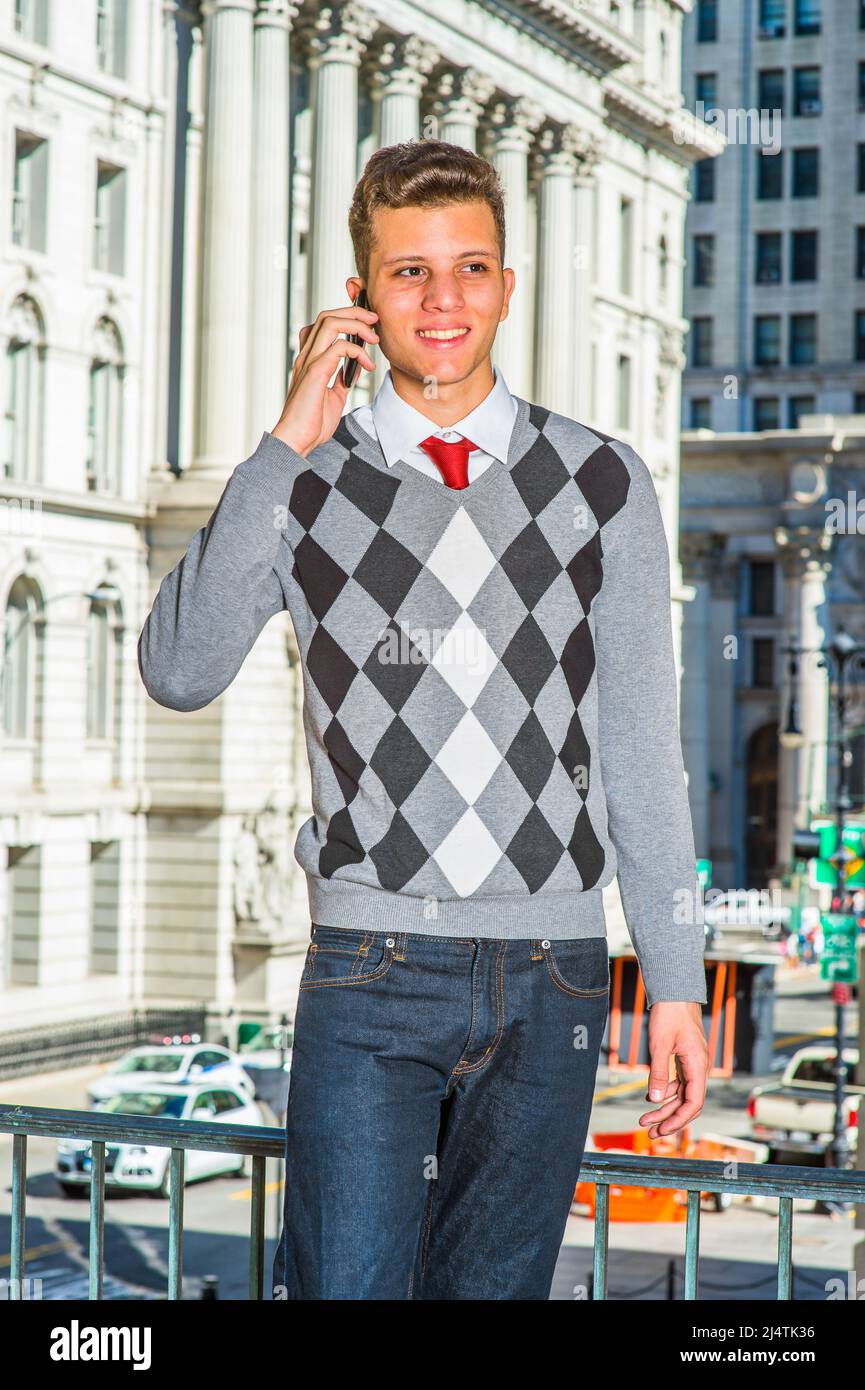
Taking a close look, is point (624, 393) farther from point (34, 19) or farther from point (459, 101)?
point (34, 19)

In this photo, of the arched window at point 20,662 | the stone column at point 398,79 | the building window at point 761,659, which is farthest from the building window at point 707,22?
the arched window at point 20,662

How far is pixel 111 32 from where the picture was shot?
40.3m

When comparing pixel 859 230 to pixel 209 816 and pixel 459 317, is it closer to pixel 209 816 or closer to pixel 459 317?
pixel 209 816

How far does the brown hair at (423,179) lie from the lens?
4035mm

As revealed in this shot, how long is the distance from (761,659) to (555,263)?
1294 inches

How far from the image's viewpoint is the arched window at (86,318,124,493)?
41.0 metres

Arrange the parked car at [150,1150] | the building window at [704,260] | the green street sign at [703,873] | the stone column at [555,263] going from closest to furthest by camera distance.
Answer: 1. the green street sign at [703,873]
2. the parked car at [150,1150]
3. the stone column at [555,263]
4. the building window at [704,260]

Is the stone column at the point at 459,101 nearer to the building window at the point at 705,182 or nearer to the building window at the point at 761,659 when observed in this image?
the building window at the point at 761,659

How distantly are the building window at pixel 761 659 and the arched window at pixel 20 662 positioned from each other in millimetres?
50072

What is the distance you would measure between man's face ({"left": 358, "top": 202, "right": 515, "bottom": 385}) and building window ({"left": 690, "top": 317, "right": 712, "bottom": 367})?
8454 cm

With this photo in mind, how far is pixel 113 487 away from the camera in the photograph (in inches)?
1633

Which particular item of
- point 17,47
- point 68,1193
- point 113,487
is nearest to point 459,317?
point 68,1193

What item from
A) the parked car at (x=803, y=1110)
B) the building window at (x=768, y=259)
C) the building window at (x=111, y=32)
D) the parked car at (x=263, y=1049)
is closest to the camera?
the parked car at (x=803, y=1110)

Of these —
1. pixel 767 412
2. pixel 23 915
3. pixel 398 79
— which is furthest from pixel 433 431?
pixel 767 412
